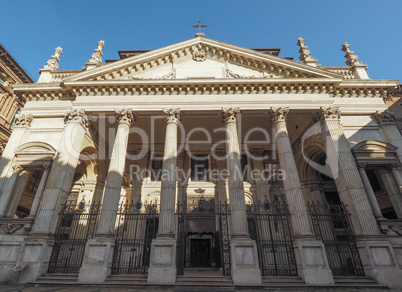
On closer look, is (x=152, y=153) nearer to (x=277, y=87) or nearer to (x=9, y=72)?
(x=277, y=87)

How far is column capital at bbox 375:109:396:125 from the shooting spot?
46.1 ft

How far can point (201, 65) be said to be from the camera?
15.8 metres

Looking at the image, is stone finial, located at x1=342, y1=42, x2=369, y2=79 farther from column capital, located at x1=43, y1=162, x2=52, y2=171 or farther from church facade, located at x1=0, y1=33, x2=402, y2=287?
column capital, located at x1=43, y1=162, x2=52, y2=171

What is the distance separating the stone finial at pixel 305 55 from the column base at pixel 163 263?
14.8 m

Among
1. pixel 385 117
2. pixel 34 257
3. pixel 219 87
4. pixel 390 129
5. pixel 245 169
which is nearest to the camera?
pixel 34 257

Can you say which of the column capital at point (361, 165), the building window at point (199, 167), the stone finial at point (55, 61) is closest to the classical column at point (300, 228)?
the column capital at point (361, 165)

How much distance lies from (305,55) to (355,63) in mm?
3366

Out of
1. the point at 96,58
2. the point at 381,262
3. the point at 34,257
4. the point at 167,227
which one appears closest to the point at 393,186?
the point at 381,262

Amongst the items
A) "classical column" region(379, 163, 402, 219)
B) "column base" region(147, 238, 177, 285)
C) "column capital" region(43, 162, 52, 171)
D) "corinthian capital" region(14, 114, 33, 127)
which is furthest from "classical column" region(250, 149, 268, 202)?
"corinthian capital" region(14, 114, 33, 127)

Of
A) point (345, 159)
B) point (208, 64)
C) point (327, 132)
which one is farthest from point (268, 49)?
point (345, 159)

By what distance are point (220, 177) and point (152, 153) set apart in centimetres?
609

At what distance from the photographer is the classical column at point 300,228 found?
9.46 meters

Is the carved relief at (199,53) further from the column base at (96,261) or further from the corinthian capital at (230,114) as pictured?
the column base at (96,261)

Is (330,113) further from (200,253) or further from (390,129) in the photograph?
(200,253)
